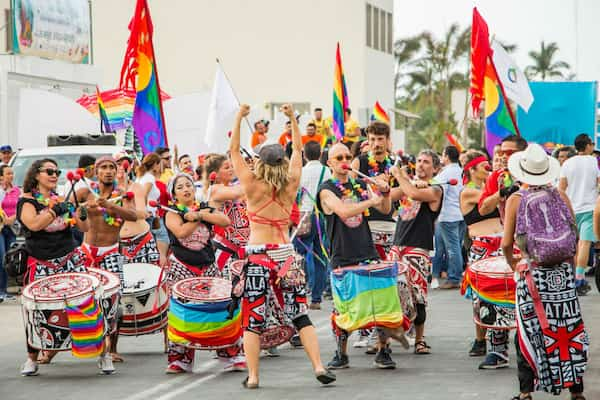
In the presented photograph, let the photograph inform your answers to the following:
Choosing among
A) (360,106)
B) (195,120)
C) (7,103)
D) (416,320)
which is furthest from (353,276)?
(360,106)

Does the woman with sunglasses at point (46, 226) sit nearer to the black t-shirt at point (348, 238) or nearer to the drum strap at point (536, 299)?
the black t-shirt at point (348, 238)

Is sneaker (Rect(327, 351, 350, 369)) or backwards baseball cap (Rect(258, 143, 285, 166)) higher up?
backwards baseball cap (Rect(258, 143, 285, 166))

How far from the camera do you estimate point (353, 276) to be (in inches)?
390

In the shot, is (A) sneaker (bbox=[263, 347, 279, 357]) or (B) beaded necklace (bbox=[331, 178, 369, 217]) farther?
(A) sneaker (bbox=[263, 347, 279, 357])

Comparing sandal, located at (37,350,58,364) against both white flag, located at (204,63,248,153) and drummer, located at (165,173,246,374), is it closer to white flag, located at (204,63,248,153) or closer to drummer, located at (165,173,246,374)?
drummer, located at (165,173,246,374)

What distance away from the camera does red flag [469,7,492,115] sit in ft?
57.5

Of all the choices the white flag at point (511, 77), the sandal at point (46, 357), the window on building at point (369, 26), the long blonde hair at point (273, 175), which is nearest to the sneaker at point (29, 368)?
the sandal at point (46, 357)

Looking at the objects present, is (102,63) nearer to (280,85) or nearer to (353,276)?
(280,85)

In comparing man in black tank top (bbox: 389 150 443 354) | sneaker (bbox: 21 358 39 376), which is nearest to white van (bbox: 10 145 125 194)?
sneaker (bbox: 21 358 39 376)

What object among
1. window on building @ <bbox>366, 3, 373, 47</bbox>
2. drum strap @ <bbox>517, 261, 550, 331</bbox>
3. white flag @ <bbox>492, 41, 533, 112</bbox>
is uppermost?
window on building @ <bbox>366, 3, 373, 47</bbox>

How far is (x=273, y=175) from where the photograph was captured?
30.5 ft

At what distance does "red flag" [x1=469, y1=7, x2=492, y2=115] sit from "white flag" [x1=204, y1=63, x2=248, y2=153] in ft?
13.9

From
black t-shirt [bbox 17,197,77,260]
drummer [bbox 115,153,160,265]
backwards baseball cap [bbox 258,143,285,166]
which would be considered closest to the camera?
backwards baseball cap [bbox 258,143,285,166]

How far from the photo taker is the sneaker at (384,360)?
32.9 feet
